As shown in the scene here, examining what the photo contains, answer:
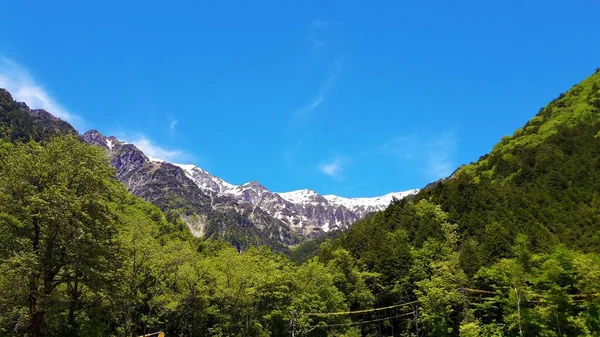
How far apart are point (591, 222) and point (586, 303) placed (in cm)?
2045

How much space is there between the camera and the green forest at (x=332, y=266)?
1167 inches

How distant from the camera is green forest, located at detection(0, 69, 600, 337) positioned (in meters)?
29.6

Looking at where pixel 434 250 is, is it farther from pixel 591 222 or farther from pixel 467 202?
pixel 591 222

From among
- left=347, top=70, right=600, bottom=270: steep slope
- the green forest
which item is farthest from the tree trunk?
left=347, top=70, right=600, bottom=270: steep slope

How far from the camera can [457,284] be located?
5594 cm

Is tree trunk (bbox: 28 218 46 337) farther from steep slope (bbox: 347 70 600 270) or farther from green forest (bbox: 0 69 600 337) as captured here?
steep slope (bbox: 347 70 600 270)

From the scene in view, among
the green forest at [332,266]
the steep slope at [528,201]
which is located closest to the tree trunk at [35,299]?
the green forest at [332,266]

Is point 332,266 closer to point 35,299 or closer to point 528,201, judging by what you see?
point 528,201

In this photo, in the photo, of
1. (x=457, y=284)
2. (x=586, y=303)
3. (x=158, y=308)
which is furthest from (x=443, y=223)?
(x=158, y=308)

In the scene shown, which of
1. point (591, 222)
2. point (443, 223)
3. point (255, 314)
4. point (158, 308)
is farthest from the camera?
point (443, 223)

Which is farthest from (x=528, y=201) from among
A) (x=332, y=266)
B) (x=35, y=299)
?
(x=35, y=299)

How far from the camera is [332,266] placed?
66.3 metres

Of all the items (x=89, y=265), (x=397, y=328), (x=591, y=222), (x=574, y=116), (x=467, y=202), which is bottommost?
(x=397, y=328)

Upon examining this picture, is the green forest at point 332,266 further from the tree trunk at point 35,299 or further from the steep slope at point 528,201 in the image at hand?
A: the steep slope at point 528,201
